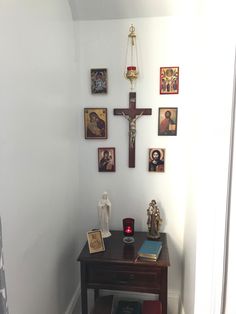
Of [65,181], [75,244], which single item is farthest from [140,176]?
[75,244]

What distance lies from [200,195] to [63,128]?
2.87 ft

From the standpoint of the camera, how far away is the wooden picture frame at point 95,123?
193cm

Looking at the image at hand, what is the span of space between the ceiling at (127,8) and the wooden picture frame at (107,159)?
0.86 metres

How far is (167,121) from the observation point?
187 centimetres

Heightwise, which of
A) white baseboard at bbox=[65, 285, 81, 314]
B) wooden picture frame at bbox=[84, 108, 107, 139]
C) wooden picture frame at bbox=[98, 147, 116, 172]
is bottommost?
white baseboard at bbox=[65, 285, 81, 314]

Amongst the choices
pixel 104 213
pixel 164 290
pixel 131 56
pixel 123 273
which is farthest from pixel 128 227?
pixel 131 56

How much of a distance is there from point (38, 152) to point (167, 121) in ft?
2.92

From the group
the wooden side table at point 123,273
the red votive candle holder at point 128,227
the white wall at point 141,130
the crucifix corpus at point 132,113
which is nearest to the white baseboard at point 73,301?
the wooden side table at point 123,273

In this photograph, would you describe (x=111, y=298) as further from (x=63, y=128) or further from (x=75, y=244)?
(x=63, y=128)

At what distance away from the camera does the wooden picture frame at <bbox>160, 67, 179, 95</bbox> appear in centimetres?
182

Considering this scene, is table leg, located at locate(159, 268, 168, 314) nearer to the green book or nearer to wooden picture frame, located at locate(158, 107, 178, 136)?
the green book

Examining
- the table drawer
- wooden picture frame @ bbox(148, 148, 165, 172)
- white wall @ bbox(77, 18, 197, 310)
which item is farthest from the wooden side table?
wooden picture frame @ bbox(148, 148, 165, 172)

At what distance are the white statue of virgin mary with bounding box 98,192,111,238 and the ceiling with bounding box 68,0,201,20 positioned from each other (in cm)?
115

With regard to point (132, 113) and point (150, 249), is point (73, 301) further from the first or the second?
point (132, 113)
